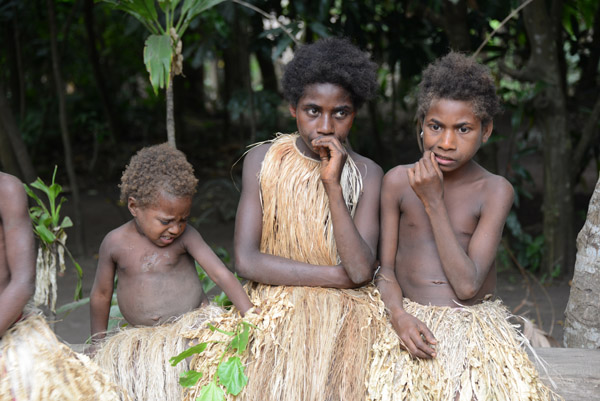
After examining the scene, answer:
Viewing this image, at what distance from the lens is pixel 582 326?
107 inches

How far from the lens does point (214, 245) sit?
19.1 feet

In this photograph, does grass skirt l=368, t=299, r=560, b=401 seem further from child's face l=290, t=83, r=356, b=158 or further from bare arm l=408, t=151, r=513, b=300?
child's face l=290, t=83, r=356, b=158

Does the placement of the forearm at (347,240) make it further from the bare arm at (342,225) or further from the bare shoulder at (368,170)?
the bare shoulder at (368,170)

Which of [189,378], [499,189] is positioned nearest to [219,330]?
[189,378]

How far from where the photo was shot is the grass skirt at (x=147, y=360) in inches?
93.4

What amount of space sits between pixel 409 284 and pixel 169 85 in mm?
1488

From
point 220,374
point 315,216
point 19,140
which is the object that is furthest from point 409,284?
point 19,140

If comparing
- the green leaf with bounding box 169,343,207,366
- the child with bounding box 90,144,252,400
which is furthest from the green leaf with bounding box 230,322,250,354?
the child with bounding box 90,144,252,400

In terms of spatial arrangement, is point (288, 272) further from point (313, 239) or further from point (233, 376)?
point (233, 376)

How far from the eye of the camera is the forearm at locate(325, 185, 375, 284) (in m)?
2.44

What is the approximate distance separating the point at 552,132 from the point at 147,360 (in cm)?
332

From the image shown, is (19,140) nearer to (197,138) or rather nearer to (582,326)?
(582,326)

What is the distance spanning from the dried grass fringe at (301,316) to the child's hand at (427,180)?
0.30m

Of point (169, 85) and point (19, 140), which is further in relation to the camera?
point (19, 140)
